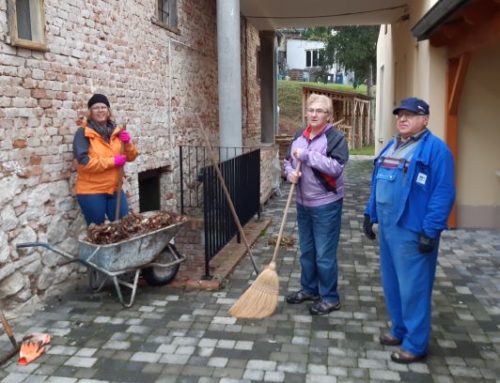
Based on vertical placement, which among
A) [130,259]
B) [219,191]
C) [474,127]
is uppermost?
[474,127]

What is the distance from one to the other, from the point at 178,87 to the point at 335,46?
65.6 feet

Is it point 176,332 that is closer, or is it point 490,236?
point 176,332

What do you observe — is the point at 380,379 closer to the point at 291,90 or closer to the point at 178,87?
the point at 178,87

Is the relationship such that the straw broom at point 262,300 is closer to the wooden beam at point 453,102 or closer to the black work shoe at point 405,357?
the black work shoe at point 405,357

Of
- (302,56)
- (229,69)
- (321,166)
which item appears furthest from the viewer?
(302,56)

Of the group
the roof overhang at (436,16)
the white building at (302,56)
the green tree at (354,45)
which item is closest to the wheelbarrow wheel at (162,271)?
the roof overhang at (436,16)

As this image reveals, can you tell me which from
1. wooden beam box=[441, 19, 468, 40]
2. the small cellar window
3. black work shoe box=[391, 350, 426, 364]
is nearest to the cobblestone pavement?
black work shoe box=[391, 350, 426, 364]

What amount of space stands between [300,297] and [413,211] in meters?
1.61

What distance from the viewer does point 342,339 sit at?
395 centimetres

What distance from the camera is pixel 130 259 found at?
448cm

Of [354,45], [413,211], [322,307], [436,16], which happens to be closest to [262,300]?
[322,307]

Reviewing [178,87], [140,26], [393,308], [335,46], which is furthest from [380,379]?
[335,46]

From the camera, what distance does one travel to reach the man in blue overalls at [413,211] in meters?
3.32

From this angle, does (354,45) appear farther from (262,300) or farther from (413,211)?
(413,211)
